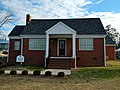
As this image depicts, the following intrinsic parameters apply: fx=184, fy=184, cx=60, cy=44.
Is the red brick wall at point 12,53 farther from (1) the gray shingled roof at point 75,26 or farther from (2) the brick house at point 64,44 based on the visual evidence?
(1) the gray shingled roof at point 75,26

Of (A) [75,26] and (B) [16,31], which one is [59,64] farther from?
(B) [16,31]

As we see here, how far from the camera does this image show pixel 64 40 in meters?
24.7

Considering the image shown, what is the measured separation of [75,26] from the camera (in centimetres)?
2509

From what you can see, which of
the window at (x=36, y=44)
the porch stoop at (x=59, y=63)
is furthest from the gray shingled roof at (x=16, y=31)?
the porch stoop at (x=59, y=63)

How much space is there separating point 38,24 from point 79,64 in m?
8.42

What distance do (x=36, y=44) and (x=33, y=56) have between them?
1.63 m

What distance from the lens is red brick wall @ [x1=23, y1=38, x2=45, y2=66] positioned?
79.2ft

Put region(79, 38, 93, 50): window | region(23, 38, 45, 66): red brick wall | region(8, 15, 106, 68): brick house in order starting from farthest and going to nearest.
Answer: region(23, 38, 45, 66): red brick wall, region(79, 38, 93, 50): window, region(8, 15, 106, 68): brick house

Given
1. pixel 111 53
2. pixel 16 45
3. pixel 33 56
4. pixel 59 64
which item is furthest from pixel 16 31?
pixel 111 53

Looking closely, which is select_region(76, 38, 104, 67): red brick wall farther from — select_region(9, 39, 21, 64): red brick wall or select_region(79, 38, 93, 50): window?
select_region(9, 39, 21, 64): red brick wall

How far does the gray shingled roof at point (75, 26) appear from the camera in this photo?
23562mm

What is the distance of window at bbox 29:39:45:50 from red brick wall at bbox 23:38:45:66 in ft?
1.31

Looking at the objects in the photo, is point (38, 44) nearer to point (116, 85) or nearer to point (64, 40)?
point (64, 40)

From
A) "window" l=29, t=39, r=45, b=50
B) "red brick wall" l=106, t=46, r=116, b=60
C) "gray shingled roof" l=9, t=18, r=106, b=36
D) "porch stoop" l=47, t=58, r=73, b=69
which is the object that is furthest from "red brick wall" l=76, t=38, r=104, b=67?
"red brick wall" l=106, t=46, r=116, b=60
